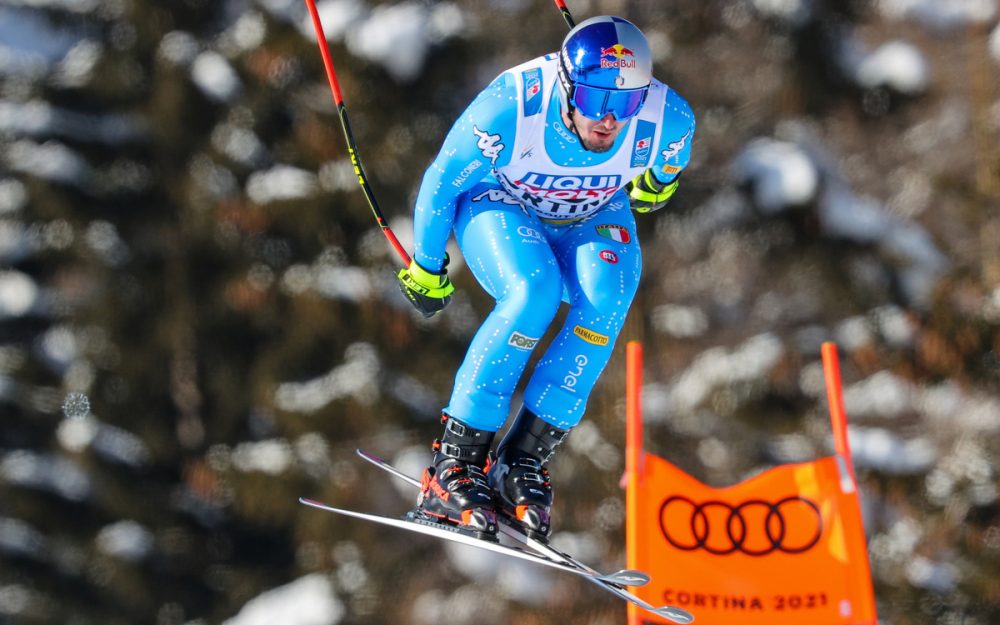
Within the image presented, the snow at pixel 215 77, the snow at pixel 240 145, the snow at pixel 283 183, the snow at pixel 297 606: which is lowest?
the snow at pixel 297 606

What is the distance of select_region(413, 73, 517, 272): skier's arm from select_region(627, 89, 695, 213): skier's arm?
1.48 ft

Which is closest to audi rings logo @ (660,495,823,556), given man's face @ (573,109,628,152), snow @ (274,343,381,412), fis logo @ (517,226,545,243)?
fis logo @ (517,226,545,243)

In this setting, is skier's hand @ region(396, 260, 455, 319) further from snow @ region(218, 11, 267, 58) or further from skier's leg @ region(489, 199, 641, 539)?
snow @ region(218, 11, 267, 58)

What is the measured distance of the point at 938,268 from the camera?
216 inches

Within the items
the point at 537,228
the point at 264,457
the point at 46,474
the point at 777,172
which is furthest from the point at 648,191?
the point at 46,474

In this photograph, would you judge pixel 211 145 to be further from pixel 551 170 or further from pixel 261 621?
pixel 551 170

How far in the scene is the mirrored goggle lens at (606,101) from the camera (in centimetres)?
302

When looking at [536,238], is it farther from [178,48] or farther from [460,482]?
[178,48]

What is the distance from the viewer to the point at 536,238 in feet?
10.7

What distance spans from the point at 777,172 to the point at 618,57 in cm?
275

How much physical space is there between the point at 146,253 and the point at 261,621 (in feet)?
6.26

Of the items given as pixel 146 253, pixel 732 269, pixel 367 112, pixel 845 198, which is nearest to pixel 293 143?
pixel 367 112

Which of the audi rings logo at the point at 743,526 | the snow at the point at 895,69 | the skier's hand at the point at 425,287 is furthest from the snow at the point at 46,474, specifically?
the snow at the point at 895,69

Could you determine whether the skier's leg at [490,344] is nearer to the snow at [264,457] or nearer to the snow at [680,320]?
the snow at [680,320]
